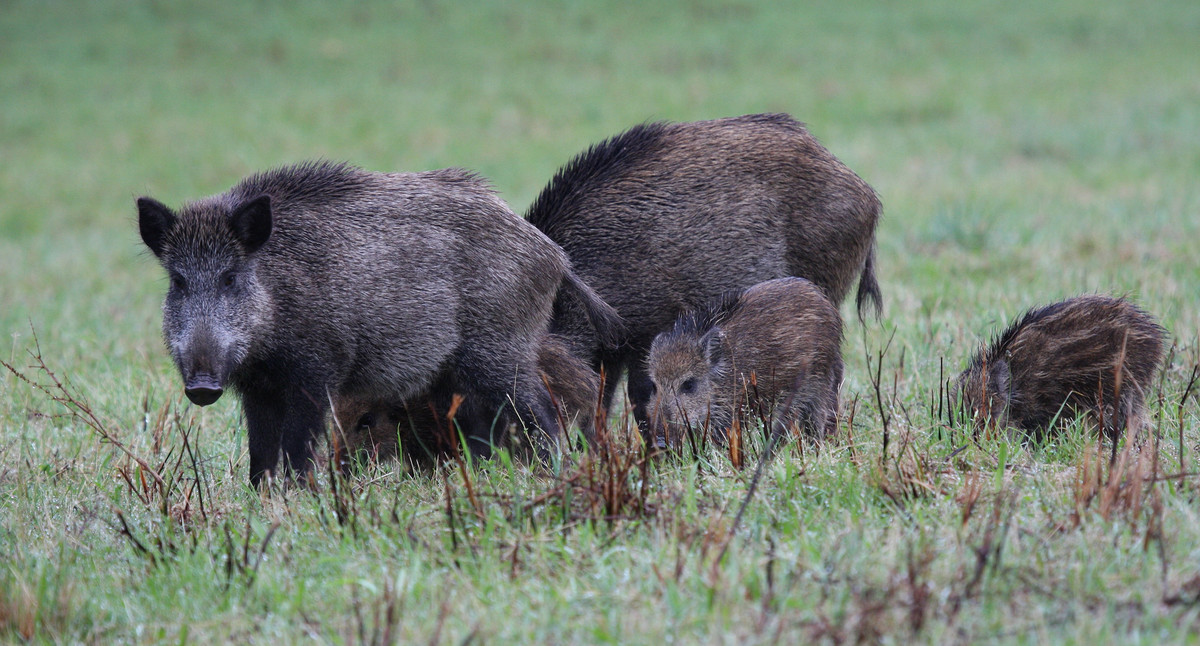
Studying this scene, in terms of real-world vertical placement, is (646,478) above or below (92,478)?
above

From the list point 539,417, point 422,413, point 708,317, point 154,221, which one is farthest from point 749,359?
point 154,221

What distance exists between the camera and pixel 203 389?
396 cm

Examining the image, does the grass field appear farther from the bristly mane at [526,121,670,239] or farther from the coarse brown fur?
the bristly mane at [526,121,670,239]

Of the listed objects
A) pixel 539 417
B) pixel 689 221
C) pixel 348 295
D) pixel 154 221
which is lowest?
pixel 539 417

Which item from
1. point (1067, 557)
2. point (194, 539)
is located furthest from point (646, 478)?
point (194, 539)

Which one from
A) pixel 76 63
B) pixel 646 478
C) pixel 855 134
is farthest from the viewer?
pixel 76 63

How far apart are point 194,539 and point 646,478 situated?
1.44 meters

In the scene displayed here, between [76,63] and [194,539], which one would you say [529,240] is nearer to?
[194,539]

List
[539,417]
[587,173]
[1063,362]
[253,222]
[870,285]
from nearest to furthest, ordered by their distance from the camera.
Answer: [253,222], [1063,362], [539,417], [587,173], [870,285]

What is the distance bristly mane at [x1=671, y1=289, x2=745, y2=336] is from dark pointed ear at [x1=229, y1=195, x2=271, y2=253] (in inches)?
69.3

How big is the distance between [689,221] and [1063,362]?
1715mm

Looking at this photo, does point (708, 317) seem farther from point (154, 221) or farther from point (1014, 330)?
point (154, 221)

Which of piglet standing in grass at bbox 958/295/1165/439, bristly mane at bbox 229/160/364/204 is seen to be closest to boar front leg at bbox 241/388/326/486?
bristly mane at bbox 229/160/364/204

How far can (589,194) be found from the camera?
5496 millimetres
